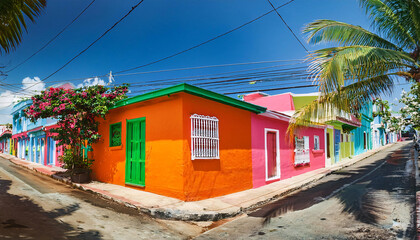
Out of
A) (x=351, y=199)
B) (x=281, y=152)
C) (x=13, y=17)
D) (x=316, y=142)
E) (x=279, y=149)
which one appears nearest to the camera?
(x=13, y=17)

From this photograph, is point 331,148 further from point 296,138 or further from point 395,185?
point 395,185

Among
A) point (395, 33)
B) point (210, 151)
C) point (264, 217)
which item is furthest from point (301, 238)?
point (395, 33)

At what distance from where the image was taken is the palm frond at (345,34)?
7125 mm

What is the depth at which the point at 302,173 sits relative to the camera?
44.8 feet

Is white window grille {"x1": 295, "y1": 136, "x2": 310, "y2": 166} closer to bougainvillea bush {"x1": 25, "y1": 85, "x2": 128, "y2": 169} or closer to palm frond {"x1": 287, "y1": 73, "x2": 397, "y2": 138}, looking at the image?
palm frond {"x1": 287, "y1": 73, "x2": 397, "y2": 138}

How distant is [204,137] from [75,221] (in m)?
3.74

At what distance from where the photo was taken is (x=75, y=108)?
919 centimetres

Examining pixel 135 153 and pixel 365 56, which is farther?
pixel 135 153

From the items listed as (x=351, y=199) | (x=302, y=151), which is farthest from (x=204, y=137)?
(x=302, y=151)

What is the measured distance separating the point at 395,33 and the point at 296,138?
6.72 metres

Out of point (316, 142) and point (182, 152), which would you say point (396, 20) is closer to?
point (182, 152)

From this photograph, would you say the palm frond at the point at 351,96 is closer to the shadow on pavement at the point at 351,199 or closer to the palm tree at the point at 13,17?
the shadow on pavement at the point at 351,199

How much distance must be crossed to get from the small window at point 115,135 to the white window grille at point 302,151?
826cm

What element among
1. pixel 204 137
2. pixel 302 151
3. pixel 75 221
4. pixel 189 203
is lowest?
pixel 189 203
